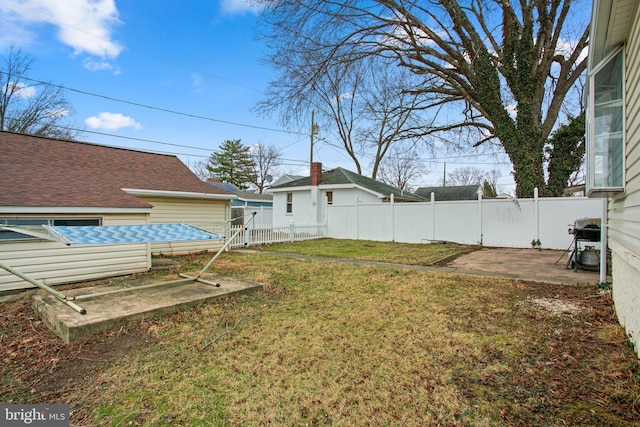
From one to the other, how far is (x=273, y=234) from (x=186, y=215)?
4.18 metres

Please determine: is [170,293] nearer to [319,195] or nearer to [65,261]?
[65,261]

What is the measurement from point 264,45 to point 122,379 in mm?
12016

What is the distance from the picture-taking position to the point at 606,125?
14.0 feet

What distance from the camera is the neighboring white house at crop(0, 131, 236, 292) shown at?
6.46 meters

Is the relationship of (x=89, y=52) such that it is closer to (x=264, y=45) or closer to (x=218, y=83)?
(x=218, y=83)

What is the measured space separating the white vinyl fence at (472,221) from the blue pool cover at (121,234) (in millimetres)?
9928

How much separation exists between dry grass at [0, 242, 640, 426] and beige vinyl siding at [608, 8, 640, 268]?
119 cm

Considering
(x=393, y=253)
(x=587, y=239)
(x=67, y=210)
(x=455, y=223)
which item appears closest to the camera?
(x=587, y=239)

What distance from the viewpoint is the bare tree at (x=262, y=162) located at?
44.6 meters

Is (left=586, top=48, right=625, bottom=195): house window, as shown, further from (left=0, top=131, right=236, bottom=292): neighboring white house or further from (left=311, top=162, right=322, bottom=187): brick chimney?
(left=311, top=162, right=322, bottom=187): brick chimney

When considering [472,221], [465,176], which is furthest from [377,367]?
[465,176]

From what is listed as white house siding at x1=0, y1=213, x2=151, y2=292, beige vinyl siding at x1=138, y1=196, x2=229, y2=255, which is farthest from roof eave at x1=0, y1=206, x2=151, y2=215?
beige vinyl siding at x1=138, y1=196, x2=229, y2=255

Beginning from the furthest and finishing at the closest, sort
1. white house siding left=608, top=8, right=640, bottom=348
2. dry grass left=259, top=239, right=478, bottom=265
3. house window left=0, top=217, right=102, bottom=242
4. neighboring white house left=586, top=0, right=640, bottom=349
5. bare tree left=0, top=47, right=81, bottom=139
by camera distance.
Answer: bare tree left=0, top=47, right=81, bottom=139, dry grass left=259, top=239, right=478, bottom=265, house window left=0, top=217, right=102, bottom=242, neighboring white house left=586, top=0, right=640, bottom=349, white house siding left=608, top=8, right=640, bottom=348

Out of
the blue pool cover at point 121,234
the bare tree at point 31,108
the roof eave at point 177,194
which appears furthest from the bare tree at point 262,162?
the blue pool cover at point 121,234
